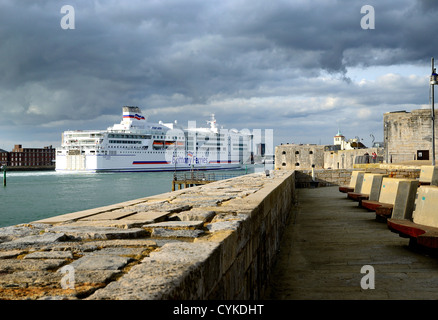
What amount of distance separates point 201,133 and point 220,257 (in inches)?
3364

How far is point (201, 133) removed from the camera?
287 ft

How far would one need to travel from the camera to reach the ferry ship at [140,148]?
73250mm

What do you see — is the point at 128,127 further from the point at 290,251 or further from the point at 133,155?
the point at 290,251

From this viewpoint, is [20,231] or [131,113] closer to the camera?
[20,231]

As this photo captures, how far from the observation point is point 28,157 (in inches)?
4419

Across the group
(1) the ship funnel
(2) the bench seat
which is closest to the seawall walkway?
(2) the bench seat

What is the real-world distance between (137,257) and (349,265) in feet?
9.20

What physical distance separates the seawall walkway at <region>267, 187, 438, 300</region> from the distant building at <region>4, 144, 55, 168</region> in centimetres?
11146

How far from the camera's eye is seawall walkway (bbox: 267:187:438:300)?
346cm

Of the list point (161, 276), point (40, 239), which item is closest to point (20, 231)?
point (40, 239)

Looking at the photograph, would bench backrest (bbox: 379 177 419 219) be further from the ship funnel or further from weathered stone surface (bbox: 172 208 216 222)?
the ship funnel

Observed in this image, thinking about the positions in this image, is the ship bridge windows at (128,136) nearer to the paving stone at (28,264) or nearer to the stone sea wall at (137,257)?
the stone sea wall at (137,257)

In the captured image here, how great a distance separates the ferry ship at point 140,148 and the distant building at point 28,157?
3756 cm

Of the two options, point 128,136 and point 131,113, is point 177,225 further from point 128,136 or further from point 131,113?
point 131,113
